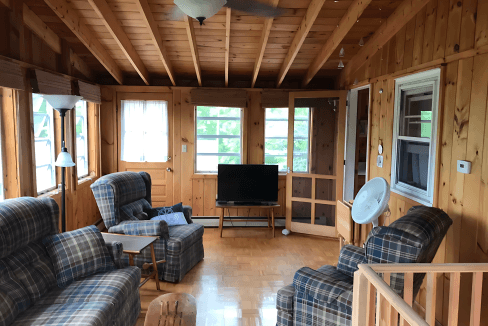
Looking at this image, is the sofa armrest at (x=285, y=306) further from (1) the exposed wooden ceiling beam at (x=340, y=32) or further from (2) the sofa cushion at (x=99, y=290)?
(1) the exposed wooden ceiling beam at (x=340, y=32)

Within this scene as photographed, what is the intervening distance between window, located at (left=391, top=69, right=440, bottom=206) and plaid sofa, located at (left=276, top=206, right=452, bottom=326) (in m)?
0.71

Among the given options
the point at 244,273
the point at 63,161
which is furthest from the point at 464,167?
the point at 63,161

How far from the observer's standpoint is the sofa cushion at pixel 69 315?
89.3 inches

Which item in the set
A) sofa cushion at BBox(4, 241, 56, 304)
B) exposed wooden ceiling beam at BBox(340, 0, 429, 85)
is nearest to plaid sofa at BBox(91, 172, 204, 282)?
sofa cushion at BBox(4, 241, 56, 304)

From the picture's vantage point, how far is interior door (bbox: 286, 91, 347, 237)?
5.36m

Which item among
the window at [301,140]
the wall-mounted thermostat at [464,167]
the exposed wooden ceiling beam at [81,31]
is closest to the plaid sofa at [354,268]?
the wall-mounted thermostat at [464,167]

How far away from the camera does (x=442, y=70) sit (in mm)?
3084

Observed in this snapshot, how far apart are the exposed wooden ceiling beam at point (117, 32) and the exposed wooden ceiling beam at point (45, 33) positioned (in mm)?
683

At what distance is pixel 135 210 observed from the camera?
435cm

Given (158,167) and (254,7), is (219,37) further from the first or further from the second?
(158,167)

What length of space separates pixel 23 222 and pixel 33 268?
32 centimetres

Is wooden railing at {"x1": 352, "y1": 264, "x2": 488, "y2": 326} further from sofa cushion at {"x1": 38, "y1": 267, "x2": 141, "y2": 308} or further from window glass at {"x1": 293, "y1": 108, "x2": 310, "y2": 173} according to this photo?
window glass at {"x1": 293, "y1": 108, "x2": 310, "y2": 173}

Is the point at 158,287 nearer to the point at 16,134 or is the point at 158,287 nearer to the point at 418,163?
the point at 16,134

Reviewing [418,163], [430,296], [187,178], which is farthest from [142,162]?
[430,296]
